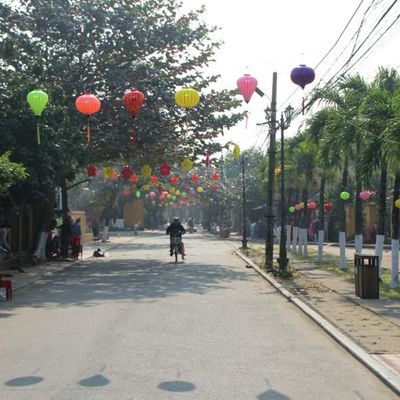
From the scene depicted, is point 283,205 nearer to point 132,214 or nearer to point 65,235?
point 65,235

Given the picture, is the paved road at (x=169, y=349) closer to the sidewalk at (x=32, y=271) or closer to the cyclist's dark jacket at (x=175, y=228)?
the sidewalk at (x=32, y=271)

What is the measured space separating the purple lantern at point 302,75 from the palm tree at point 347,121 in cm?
221

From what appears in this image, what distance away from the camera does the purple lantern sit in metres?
14.0

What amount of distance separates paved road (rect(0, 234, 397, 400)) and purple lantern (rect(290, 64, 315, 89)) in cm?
505

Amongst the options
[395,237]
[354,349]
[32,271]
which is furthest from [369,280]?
[32,271]

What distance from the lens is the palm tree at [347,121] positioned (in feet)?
55.0

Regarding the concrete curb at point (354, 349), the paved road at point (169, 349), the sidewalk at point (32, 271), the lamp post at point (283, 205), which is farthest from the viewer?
the lamp post at point (283, 205)

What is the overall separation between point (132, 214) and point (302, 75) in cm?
7202

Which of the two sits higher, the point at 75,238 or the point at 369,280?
the point at 75,238

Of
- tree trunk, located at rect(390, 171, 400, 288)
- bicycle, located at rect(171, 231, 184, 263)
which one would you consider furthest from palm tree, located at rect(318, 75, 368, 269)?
bicycle, located at rect(171, 231, 184, 263)

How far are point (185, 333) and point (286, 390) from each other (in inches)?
139

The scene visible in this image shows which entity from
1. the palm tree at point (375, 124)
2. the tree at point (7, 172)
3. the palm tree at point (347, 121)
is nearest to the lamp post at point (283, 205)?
the palm tree at point (347, 121)

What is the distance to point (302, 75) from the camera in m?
14.1

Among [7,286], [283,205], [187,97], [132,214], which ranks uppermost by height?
[187,97]
